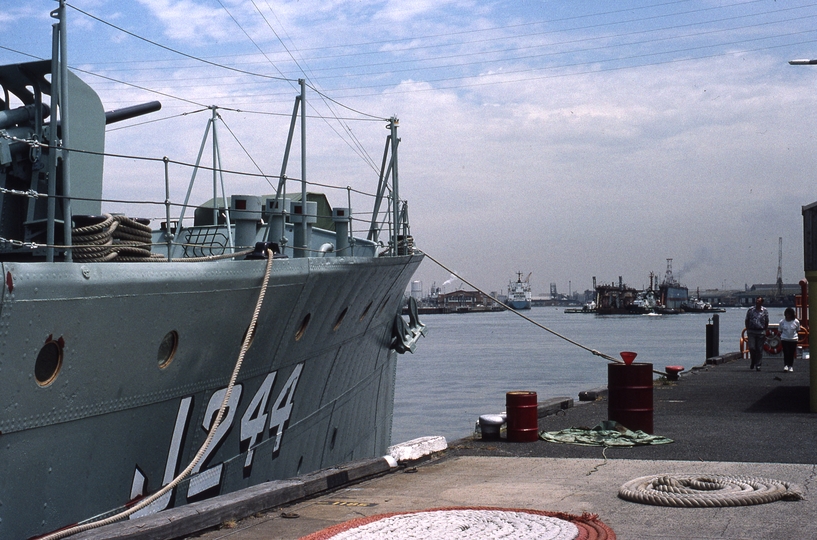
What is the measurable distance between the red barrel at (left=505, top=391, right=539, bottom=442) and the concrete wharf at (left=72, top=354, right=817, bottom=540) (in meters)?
0.12

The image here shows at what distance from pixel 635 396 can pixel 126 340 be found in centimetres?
574

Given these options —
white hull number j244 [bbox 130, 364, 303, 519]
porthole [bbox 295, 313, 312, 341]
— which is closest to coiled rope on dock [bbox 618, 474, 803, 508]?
white hull number j244 [bbox 130, 364, 303, 519]

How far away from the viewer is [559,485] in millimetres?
6707

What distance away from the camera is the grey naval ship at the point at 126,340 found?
550 cm

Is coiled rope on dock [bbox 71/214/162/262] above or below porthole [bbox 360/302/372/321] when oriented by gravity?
above

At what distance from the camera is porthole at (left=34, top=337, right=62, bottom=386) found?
5.52m

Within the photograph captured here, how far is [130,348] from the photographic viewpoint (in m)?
6.19

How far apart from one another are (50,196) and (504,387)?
2816 cm

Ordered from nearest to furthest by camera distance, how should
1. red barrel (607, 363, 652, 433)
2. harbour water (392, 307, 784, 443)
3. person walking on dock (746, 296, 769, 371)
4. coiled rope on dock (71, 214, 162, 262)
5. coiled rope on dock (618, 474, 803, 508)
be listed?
coiled rope on dock (618, 474, 803, 508) < coiled rope on dock (71, 214, 162, 262) < red barrel (607, 363, 652, 433) < person walking on dock (746, 296, 769, 371) < harbour water (392, 307, 784, 443)

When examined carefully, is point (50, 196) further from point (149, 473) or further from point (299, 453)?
point (299, 453)

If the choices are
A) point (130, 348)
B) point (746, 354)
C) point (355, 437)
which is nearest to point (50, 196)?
point (130, 348)

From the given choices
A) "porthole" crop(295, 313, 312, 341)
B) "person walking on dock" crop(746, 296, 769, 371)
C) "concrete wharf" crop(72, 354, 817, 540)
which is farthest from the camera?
"person walking on dock" crop(746, 296, 769, 371)

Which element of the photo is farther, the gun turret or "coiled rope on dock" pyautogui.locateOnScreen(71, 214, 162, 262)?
the gun turret

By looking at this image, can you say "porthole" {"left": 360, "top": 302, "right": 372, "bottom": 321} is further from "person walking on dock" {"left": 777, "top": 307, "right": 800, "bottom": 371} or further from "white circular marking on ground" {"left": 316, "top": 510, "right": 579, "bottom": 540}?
"person walking on dock" {"left": 777, "top": 307, "right": 800, "bottom": 371}
